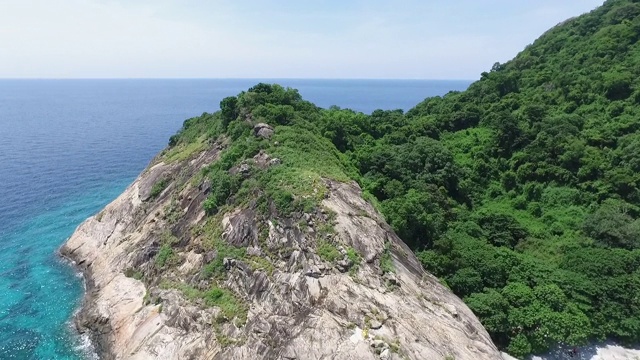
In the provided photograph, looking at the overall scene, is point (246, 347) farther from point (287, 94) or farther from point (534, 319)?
point (287, 94)

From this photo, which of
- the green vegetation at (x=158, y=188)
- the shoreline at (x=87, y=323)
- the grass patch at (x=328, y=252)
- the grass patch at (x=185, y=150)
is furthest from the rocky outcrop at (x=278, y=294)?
the grass patch at (x=185, y=150)

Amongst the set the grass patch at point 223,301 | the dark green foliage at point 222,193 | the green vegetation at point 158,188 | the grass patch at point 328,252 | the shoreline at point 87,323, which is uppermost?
the dark green foliage at point 222,193

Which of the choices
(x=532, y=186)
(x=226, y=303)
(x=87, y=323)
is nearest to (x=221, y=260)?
(x=226, y=303)

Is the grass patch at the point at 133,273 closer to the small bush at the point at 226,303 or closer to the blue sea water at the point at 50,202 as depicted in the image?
the blue sea water at the point at 50,202

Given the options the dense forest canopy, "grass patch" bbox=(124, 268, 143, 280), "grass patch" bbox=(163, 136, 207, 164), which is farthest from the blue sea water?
the dense forest canopy

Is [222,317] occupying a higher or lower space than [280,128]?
lower

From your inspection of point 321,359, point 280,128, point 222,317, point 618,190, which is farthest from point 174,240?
point 618,190

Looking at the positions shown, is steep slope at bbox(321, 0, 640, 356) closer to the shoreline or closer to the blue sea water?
the shoreline
